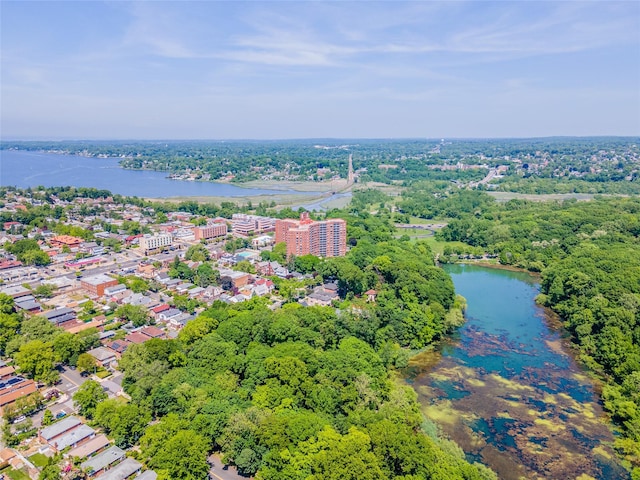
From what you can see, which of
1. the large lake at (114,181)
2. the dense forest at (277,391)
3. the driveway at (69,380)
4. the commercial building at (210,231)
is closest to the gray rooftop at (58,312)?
the dense forest at (277,391)

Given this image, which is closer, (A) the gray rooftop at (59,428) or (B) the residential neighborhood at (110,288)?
(A) the gray rooftop at (59,428)

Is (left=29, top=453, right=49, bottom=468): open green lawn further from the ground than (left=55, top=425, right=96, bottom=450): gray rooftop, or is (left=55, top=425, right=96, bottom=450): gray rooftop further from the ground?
(left=55, top=425, right=96, bottom=450): gray rooftop

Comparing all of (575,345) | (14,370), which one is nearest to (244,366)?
(14,370)

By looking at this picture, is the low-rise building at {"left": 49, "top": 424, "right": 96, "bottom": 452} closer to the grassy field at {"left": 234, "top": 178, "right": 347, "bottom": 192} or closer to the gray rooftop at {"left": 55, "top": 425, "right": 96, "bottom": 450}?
the gray rooftop at {"left": 55, "top": 425, "right": 96, "bottom": 450}

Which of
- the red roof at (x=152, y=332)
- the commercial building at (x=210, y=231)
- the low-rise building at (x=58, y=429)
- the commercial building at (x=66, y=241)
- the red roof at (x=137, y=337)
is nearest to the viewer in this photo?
the low-rise building at (x=58, y=429)

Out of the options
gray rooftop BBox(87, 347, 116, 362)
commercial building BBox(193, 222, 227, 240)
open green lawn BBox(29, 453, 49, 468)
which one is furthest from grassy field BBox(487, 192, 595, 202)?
open green lawn BBox(29, 453, 49, 468)

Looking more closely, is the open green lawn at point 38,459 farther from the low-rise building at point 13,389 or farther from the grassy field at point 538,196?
the grassy field at point 538,196

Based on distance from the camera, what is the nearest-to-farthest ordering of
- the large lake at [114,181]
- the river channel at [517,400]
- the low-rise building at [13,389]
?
the river channel at [517,400], the low-rise building at [13,389], the large lake at [114,181]
